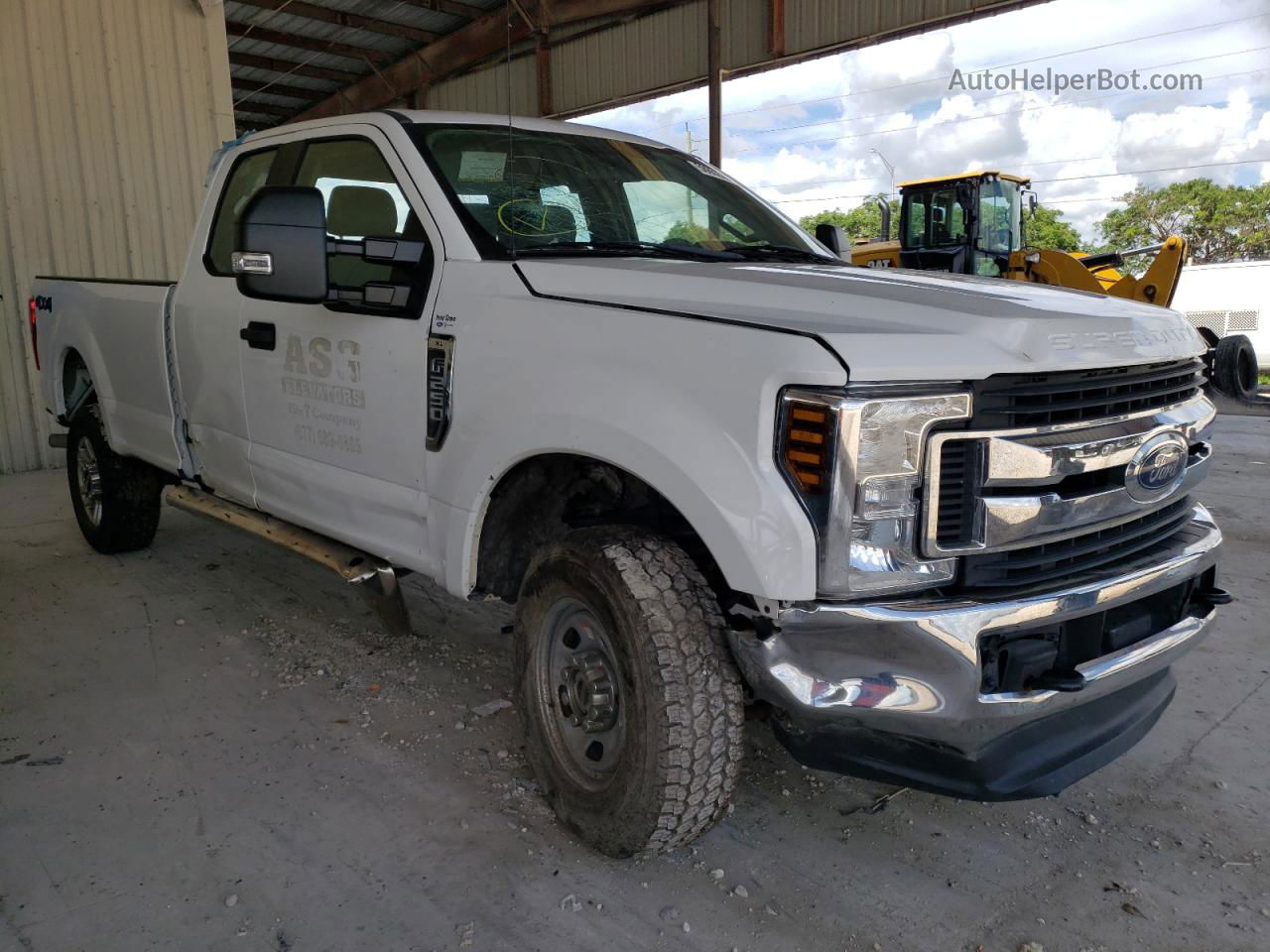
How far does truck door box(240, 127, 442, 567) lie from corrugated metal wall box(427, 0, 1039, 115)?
871 centimetres

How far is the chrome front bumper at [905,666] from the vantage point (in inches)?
76.4

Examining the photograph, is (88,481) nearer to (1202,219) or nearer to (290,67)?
(290,67)

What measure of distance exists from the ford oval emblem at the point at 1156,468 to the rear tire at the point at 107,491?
4.43 meters

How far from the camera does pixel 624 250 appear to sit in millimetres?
2953

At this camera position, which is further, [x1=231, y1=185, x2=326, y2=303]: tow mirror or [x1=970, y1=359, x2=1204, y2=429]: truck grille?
[x1=231, y1=185, x2=326, y2=303]: tow mirror

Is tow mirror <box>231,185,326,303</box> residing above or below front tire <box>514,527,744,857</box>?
above

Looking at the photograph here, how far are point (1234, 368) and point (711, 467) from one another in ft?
6.76

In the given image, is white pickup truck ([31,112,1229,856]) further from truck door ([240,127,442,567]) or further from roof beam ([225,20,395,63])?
roof beam ([225,20,395,63])

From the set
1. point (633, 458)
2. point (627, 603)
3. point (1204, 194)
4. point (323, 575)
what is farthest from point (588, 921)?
point (1204, 194)

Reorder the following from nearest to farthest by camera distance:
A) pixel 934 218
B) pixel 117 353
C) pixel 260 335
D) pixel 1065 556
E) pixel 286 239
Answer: pixel 1065 556, pixel 286 239, pixel 260 335, pixel 117 353, pixel 934 218

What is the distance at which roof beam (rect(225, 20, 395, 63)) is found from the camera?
44.1 feet

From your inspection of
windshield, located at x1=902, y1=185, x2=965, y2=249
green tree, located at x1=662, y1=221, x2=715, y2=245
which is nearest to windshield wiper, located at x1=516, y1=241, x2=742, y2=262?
green tree, located at x1=662, y1=221, x2=715, y2=245

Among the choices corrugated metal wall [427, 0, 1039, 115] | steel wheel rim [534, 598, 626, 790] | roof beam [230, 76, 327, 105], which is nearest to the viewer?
steel wheel rim [534, 598, 626, 790]

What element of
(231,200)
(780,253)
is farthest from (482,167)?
(231,200)
